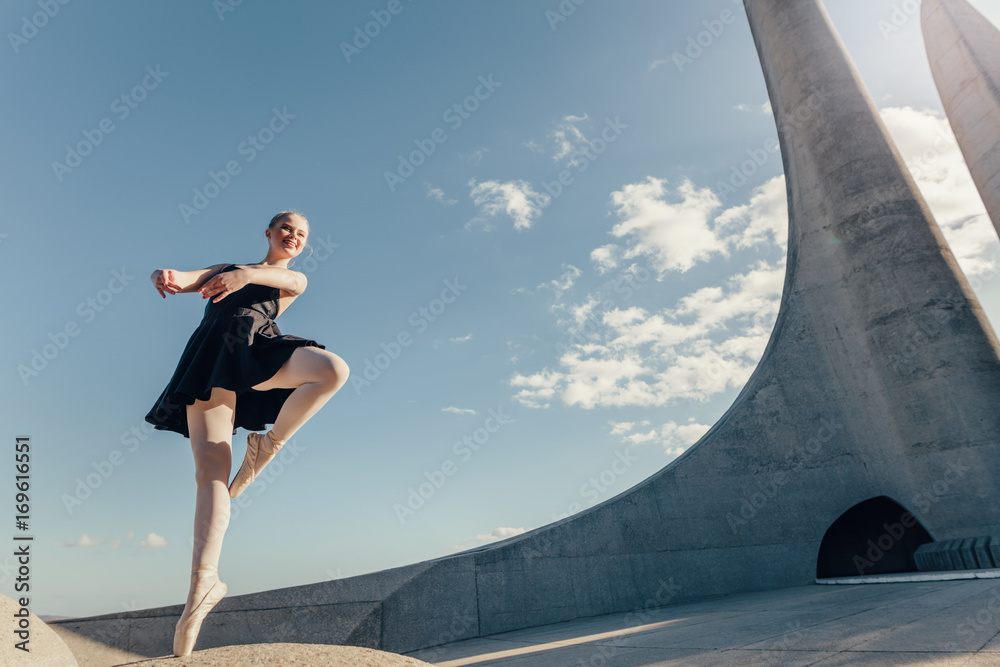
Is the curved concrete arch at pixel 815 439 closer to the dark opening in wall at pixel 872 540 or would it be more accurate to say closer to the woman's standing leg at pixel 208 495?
the dark opening in wall at pixel 872 540

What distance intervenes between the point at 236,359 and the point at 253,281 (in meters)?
0.48

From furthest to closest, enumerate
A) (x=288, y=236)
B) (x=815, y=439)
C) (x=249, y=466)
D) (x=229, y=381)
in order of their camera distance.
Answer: (x=815, y=439) < (x=288, y=236) < (x=249, y=466) < (x=229, y=381)

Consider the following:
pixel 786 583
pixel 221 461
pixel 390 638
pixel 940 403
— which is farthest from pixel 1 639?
pixel 940 403

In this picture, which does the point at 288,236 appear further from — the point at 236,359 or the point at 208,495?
the point at 208,495

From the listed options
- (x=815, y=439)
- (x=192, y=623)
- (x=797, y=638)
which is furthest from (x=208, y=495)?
(x=815, y=439)

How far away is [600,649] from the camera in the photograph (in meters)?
4.34

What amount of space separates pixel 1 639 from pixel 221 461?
6.14ft

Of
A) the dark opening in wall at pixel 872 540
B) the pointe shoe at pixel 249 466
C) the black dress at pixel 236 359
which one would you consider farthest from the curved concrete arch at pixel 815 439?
the black dress at pixel 236 359

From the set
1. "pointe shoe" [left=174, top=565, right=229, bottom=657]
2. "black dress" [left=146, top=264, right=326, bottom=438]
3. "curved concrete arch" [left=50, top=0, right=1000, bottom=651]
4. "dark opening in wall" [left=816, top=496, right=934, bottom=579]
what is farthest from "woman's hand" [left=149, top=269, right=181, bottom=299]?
"dark opening in wall" [left=816, top=496, right=934, bottom=579]

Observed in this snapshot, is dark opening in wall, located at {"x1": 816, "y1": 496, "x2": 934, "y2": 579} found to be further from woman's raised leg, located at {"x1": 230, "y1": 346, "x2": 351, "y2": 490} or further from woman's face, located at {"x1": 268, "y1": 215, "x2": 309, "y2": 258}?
woman's face, located at {"x1": 268, "y1": 215, "x2": 309, "y2": 258}

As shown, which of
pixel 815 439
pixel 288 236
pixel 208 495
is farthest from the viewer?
pixel 815 439

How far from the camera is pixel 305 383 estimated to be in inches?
123

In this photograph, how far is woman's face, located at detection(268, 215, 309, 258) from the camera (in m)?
3.47

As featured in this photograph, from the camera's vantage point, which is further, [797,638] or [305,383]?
[797,638]
